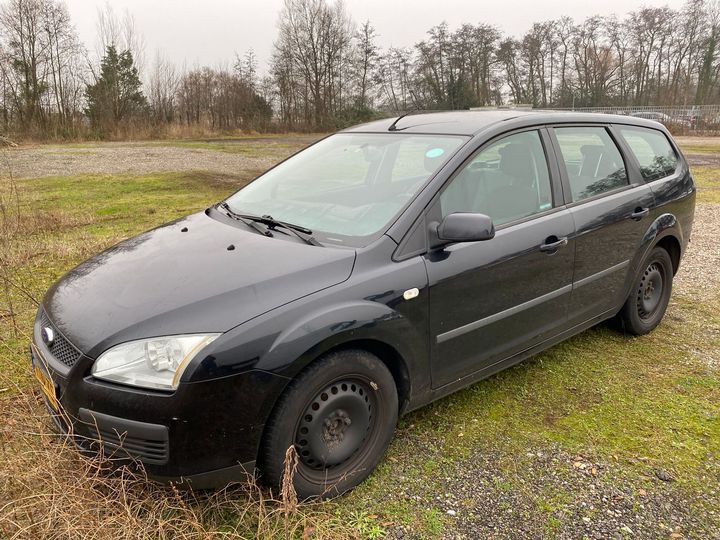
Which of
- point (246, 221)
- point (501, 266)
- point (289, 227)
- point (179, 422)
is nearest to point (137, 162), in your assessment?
point (246, 221)

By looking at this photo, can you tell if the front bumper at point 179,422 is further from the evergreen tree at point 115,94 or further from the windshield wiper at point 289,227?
the evergreen tree at point 115,94

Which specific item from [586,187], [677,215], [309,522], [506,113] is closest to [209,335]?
[309,522]

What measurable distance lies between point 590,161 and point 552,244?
3.00 feet

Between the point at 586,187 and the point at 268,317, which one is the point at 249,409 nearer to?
the point at 268,317

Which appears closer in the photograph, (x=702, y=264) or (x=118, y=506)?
(x=118, y=506)

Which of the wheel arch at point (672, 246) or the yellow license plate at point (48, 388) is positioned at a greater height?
the wheel arch at point (672, 246)

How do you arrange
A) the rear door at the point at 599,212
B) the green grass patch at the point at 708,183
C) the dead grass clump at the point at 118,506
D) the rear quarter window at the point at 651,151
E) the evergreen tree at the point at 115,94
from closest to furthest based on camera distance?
the dead grass clump at the point at 118,506 < the rear door at the point at 599,212 < the rear quarter window at the point at 651,151 < the green grass patch at the point at 708,183 < the evergreen tree at the point at 115,94

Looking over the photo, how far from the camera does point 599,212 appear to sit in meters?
3.46

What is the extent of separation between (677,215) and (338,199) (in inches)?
114

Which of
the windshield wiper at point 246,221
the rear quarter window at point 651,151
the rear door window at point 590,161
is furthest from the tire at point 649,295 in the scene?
the windshield wiper at point 246,221

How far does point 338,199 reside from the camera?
302 centimetres

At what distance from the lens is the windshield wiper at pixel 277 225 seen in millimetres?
2632

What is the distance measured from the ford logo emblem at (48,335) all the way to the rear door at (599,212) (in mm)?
2936

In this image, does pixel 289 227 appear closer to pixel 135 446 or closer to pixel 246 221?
pixel 246 221
